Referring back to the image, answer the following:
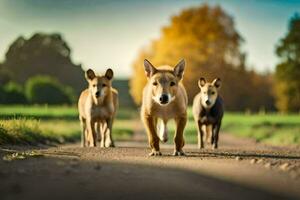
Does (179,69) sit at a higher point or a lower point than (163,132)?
higher

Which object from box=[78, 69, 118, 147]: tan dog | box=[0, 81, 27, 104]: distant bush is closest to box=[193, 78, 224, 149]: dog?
box=[78, 69, 118, 147]: tan dog

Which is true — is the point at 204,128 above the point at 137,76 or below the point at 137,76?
below

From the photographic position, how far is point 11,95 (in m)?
55.7

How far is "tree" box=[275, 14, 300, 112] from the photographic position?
187 feet

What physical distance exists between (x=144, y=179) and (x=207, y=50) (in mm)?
48289

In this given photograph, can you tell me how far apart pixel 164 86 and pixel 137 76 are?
49.4 meters

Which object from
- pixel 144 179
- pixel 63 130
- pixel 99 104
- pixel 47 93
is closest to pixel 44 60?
pixel 47 93

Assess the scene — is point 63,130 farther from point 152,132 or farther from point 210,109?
point 152,132

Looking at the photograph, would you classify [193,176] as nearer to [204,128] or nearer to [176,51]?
[204,128]

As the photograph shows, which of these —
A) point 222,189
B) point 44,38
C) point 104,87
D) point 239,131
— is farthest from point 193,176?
point 44,38

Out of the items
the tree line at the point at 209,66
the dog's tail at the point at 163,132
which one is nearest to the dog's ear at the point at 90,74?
the dog's tail at the point at 163,132

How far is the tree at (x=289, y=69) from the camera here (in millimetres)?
56875

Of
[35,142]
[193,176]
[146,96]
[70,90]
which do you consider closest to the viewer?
[193,176]

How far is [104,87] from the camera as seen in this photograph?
1942 cm
